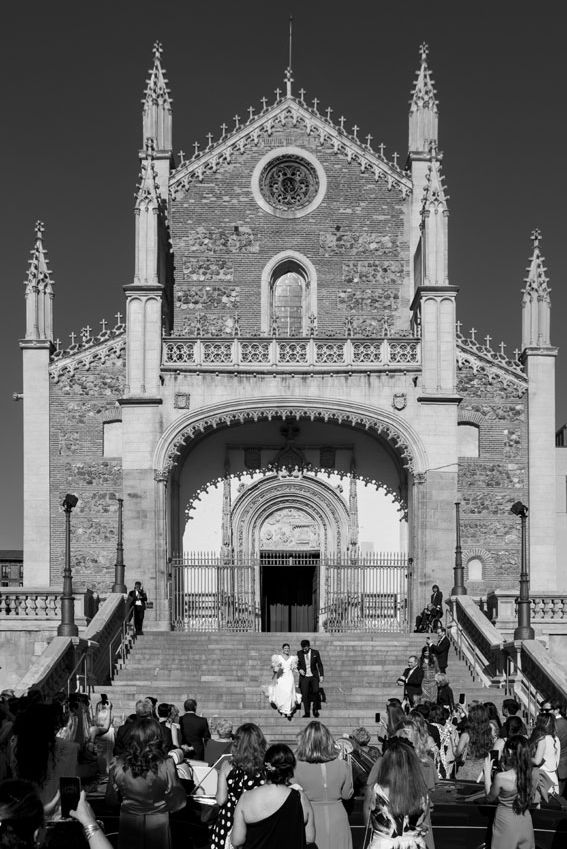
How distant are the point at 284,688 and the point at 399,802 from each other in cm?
1430

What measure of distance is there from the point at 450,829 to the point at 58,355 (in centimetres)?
2541

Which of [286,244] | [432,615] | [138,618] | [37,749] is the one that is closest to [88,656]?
[138,618]

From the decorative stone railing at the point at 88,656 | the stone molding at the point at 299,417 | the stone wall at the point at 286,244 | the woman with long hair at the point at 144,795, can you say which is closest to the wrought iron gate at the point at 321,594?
the stone molding at the point at 299,417

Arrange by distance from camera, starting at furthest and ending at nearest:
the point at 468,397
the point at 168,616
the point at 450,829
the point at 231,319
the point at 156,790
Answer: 1. the point at 231,319
2. the point at 468,397
3. the point at 168,616
4. the point at 450,829
5. the point at 156,790

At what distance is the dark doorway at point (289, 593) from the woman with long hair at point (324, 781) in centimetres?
2499

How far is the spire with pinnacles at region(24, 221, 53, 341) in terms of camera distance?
3303cm

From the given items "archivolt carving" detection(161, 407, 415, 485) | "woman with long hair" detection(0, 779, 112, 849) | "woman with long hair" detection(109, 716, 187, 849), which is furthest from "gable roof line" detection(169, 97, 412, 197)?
"woman with long hair" detection(0, 779, 112, 849)

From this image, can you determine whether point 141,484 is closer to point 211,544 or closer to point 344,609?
point 211,544

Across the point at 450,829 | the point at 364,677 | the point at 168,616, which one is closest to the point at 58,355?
the point at 168,616

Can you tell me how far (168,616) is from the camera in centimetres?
3056

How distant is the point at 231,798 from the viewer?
26.1ft

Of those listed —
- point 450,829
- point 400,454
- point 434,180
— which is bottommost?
point 450,829

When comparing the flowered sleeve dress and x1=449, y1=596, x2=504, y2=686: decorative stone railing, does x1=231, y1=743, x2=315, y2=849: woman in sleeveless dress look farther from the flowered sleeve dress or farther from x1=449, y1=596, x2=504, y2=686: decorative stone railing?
x1=449, y1=596, x2=504, y2=686: decorative stone railing

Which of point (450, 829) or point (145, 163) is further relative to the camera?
point (145, 163)
